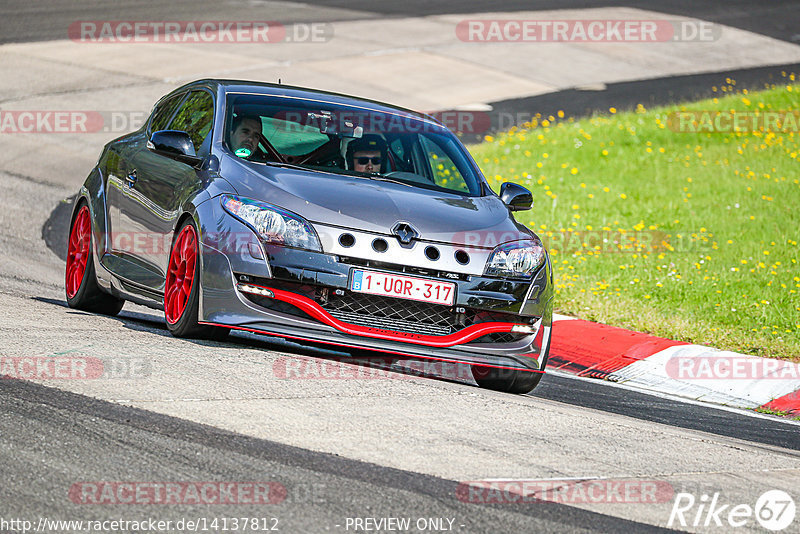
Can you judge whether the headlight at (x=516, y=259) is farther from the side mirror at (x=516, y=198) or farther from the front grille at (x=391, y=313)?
the side mirror at (x=516, y=198)

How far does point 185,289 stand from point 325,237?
919 mm

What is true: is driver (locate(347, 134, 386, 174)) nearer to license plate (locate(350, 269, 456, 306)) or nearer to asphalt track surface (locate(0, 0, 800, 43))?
license plate (locate(350, 269, 456, 306))

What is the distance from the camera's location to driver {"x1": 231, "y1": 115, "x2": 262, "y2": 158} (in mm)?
7234

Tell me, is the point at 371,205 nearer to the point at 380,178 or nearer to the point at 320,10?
the point at 380,178

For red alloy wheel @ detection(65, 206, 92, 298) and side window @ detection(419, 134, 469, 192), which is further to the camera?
red alloy wheel @ detection(65, 206, 92, 298)

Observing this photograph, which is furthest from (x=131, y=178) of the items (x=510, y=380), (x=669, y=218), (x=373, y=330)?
(x=669, y=218)

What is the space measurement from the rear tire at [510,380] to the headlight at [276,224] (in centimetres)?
154

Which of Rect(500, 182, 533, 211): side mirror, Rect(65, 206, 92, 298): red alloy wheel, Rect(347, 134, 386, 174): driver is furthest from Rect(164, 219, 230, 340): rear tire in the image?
Rect(500, 182, 533, 211): side mirror

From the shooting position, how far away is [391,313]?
6.43 m

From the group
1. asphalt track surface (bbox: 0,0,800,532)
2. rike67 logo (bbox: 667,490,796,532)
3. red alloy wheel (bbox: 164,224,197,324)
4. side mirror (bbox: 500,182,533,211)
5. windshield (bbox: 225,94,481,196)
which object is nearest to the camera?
asphalt track surface (bbox: 0,0,800,532)

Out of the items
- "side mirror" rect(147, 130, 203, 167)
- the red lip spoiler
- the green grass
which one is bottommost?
the green grass

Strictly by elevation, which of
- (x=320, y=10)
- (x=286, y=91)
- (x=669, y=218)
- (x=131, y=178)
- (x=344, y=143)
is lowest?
(x=669, y=218)

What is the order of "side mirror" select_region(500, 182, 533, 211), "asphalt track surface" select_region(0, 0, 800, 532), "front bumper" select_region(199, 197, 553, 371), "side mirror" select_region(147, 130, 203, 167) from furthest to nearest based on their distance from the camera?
"side mirror" select_region(500, 182, 533, 211) → "side mirror" select_region(147, 130, 203, 167) → "front bumper" select_region(199, 197, 553, 371) → "asphalt track surface" select_region(0, 0, 800, 532)

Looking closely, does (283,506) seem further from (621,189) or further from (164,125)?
(621,189)
